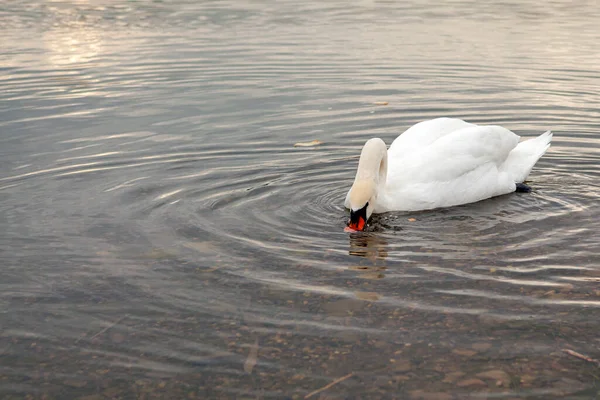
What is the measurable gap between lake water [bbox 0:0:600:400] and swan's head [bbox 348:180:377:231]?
166 mm

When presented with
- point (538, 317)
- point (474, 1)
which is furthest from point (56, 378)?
point (474, 1)

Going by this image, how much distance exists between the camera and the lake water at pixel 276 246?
18.4 feet

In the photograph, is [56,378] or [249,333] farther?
[249,333]

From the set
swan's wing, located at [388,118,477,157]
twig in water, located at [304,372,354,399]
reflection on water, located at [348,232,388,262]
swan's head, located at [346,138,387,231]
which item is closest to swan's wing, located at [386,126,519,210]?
swan's wing, located at [388,118,477,157]

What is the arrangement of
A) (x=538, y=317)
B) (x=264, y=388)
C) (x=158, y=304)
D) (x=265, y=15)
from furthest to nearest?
(x=265, y=15) < (x=158, y=304) < (x=538, y=317) < (x=264, y=388)

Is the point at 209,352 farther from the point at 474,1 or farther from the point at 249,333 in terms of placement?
the point at 474,1

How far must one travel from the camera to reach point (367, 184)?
874cm

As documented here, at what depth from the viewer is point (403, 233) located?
8.59 metres

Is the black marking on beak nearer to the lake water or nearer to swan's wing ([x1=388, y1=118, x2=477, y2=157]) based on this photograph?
the lake water

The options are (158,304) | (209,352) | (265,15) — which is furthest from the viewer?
(265,15)

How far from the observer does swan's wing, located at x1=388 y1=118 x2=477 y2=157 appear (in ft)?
33.4

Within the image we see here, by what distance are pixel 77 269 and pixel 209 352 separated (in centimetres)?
225

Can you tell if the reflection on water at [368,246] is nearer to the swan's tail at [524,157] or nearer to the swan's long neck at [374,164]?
the swan's long neck at [374,164]

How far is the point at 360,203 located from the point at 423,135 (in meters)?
2.06
